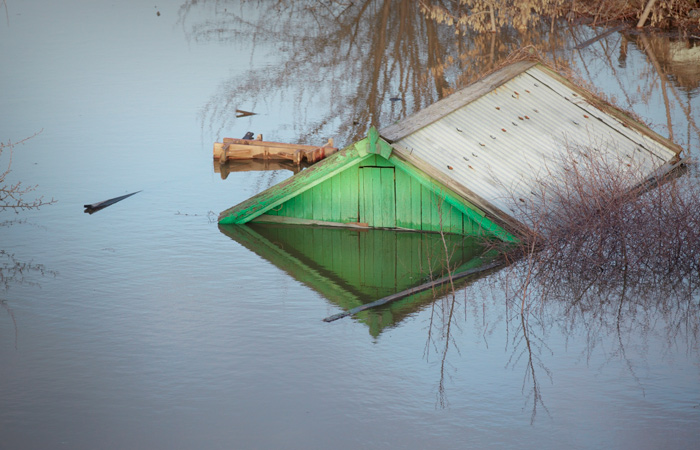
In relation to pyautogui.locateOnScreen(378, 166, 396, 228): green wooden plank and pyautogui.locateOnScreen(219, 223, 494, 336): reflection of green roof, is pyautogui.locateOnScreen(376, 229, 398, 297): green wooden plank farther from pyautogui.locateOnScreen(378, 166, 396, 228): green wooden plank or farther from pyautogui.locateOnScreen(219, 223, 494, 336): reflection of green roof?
pyautogui.locateOnScreen(378, 166, 396, 228): green wooden plank

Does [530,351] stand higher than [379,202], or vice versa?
[379,202]

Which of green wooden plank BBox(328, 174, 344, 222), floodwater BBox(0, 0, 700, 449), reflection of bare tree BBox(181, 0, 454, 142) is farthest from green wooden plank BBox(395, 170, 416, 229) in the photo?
reflection of bare tree BBox(181, 0, 454, 142)

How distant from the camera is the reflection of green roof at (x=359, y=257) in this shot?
35.4ft

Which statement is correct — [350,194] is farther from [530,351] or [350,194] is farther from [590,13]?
[590,13]

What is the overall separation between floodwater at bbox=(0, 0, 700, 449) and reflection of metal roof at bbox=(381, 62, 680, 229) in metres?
1.34

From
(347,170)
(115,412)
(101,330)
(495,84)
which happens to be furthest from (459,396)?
(495,84)

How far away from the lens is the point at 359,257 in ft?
39.2

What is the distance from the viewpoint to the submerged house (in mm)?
11750

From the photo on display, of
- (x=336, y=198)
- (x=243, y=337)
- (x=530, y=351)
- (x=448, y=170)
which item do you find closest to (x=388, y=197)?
(x=336, y=198)

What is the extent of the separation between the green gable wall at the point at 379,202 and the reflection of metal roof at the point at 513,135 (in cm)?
48

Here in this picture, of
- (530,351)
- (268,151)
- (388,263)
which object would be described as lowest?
(530,351)

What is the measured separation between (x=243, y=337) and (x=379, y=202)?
383cm

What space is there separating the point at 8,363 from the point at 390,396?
375cm

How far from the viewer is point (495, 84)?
48.1 feet
